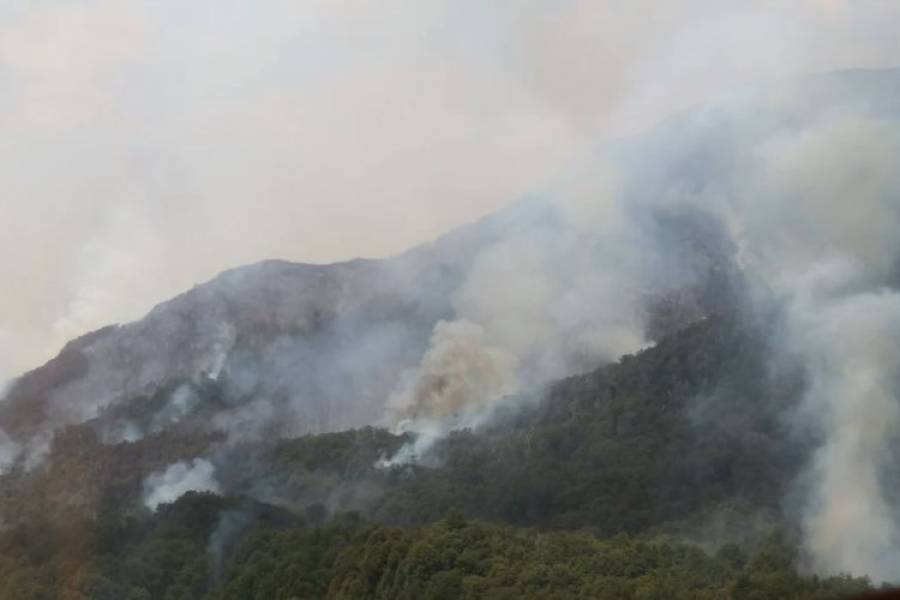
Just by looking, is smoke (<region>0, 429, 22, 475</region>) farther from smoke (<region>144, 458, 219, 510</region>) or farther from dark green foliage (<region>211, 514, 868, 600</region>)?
dark green foliage (<region>211, 514, 868, 600</region>)

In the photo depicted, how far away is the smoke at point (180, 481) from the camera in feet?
290

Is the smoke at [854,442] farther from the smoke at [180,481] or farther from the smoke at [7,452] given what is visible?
the smoke at [7,452]

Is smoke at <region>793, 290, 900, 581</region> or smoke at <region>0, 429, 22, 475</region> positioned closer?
smoke at <region>793, 290, 900, 581</region>

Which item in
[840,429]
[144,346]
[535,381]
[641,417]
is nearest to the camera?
[840,429]

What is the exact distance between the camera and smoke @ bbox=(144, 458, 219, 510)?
8831cm

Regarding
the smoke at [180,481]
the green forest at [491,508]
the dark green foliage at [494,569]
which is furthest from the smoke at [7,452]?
the dark green foliage at [494,569]

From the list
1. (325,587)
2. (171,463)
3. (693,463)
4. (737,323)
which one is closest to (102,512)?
(171,463)

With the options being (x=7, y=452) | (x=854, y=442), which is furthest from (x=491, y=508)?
(x=7, y=452)

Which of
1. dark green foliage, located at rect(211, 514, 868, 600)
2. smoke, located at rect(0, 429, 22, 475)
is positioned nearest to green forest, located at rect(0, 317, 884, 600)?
dark green foliage, located at rect(211, 514, 868, 600)

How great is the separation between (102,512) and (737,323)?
45281 millimetres

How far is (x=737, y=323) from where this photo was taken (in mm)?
78812

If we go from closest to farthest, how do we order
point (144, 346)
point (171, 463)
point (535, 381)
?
point (171, 463)
point (535, 381)
point (144, 346)

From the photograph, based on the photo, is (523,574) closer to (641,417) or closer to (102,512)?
(641,417)

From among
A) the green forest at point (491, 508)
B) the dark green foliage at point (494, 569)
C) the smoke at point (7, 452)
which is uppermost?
the smoke at point (7, 452)
